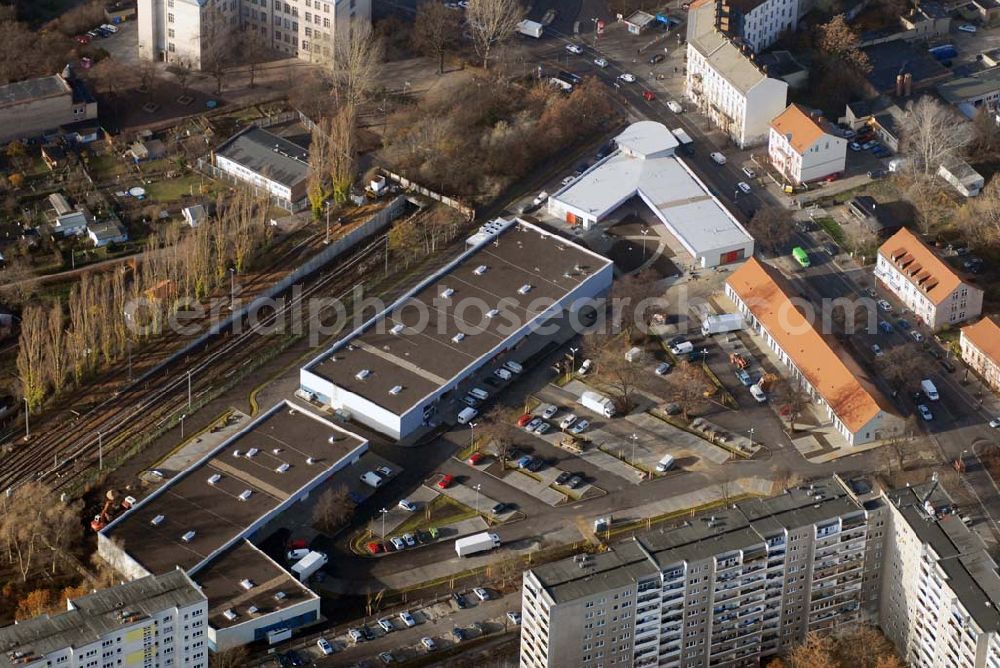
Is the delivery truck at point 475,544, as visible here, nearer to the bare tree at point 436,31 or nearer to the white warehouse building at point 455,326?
the white warehouse building at point 455,326

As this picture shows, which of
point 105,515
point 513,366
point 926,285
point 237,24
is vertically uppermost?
point 237,24

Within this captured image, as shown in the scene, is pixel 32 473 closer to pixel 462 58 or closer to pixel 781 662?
pixel 781 662

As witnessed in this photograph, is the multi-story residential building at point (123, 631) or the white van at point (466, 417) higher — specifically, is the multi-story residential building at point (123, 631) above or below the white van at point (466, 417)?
above

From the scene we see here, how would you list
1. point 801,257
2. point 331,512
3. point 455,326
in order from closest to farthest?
point 331,512
point 455,326
point 801,257

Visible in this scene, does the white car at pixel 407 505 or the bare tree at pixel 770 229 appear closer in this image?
the white car at pixel 407 505

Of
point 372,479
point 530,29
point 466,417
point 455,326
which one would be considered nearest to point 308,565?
point 372,479

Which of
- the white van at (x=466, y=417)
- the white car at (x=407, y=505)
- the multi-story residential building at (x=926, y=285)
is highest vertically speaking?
the multi-story residential building at (x=926, y=285)

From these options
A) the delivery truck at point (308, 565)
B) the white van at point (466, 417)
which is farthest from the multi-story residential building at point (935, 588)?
the delivery truck at point (308, 565)

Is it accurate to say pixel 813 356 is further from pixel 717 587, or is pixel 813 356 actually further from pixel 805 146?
pixel 717 587
